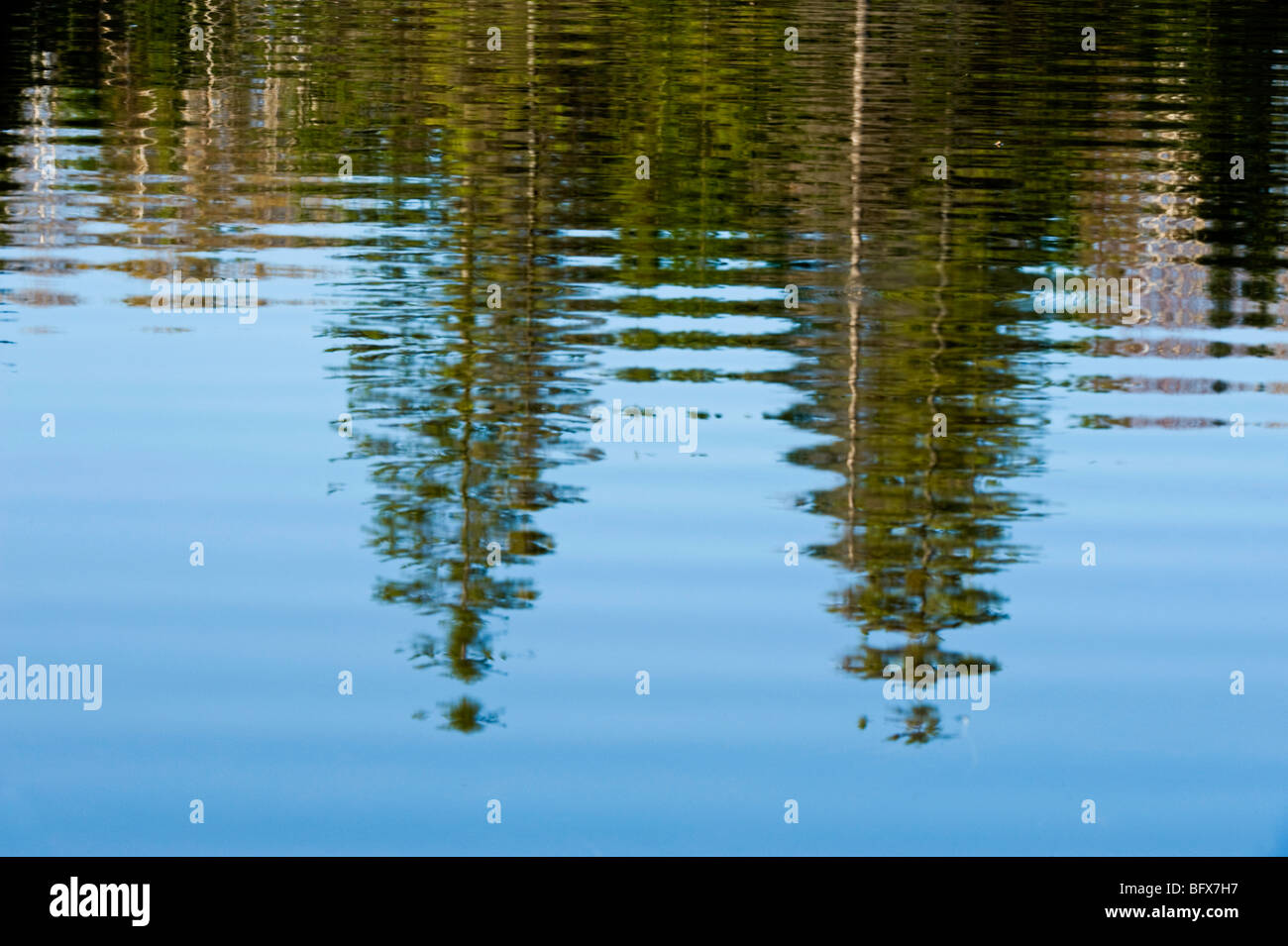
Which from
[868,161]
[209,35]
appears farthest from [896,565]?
[209,35]

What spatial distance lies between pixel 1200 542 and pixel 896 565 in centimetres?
223

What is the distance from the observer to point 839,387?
15.4 meters

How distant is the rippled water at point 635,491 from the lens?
9.43 m

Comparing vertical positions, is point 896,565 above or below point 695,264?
below

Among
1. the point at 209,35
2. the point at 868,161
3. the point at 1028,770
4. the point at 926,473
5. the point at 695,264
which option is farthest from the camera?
the point at 209,35

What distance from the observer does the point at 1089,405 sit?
15211mm

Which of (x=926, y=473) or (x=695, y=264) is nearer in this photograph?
(x=926, y=473)

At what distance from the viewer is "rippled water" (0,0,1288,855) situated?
9.43 m

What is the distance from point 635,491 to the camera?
43.3 feet
